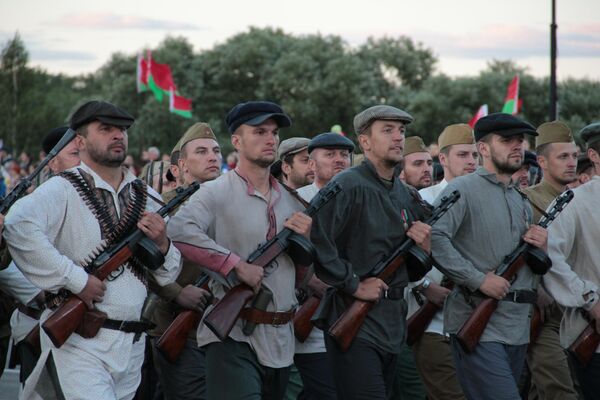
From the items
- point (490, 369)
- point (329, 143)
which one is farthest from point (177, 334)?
point (329, 143)

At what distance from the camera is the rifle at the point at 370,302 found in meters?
6.96

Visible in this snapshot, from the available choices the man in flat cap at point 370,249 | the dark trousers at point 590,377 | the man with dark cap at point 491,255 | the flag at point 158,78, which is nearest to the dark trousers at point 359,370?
the man in flat cap at point 370,249

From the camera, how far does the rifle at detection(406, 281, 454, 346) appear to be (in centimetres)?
923

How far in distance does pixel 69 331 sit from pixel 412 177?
588 centimetres

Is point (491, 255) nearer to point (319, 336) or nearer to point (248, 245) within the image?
point (248, 245)

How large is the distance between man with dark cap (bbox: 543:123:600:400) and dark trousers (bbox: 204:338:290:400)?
2.13 metres

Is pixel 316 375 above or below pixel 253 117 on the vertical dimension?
below

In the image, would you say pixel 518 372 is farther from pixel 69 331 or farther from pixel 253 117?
pixel 69 331

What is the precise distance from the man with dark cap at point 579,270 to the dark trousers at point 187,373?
107 inches

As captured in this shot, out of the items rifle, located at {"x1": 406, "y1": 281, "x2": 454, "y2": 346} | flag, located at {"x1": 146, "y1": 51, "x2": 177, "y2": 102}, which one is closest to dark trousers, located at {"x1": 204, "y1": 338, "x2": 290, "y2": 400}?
rifle, located at {"x1": 406, "y1": 281, "x2": 454, "y2": 346}

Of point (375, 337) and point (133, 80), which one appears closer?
point (375, 337)

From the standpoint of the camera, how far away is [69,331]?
6277 mm

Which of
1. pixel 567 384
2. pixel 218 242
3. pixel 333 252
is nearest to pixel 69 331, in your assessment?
pixel 218 242

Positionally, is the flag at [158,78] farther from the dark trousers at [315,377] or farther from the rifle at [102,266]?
the rifle at [102,266]
